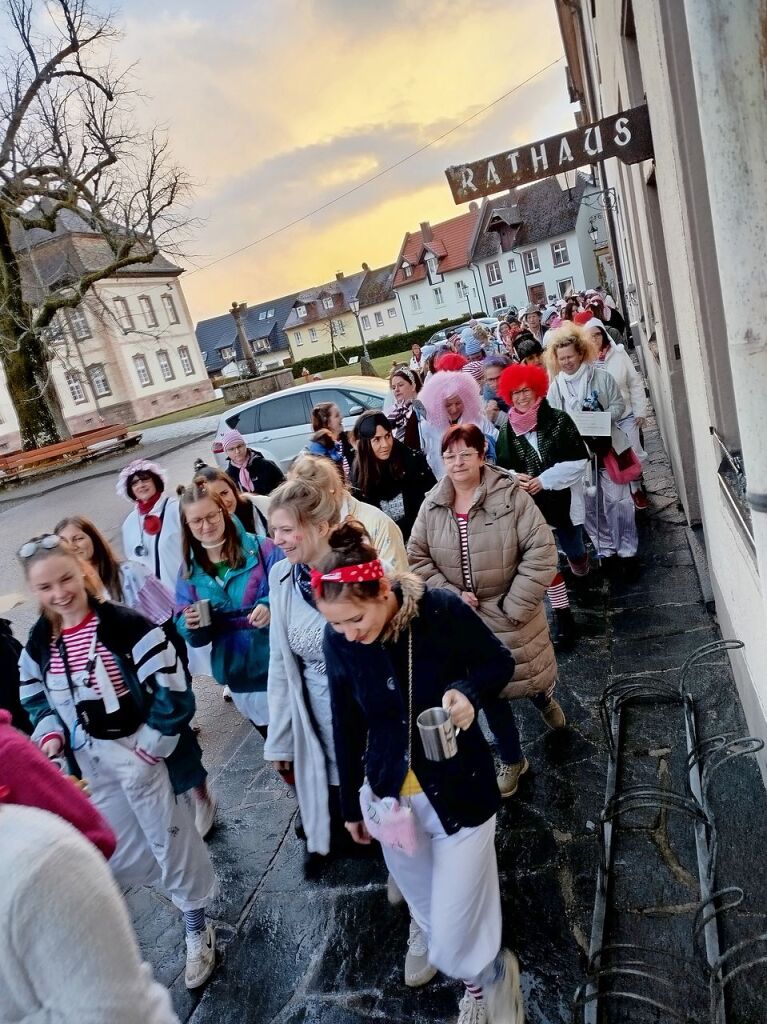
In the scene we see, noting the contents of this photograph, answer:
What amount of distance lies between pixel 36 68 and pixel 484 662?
2968 centimetres

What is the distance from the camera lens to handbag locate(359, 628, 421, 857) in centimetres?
240

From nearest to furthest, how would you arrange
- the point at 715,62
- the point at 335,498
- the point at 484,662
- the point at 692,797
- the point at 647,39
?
the point at 715,62 → the point at 484,662 → the point at 692,797 → the point at 335,498 → the point at 647,39

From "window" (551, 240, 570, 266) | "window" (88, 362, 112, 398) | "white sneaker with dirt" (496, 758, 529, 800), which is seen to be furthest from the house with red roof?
"white sneaker with dirt" (496, 758, 529, 800)

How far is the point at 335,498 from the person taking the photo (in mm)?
3488

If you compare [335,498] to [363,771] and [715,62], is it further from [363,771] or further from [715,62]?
[715,62]

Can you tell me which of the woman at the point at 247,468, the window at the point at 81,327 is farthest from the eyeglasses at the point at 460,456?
the window at the point at 81,327

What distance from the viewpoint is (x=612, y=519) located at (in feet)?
19.8

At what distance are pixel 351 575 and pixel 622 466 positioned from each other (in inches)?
172

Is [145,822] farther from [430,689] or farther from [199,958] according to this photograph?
[430,689]

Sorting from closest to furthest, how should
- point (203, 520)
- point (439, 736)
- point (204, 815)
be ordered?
point (439, 736), point (203, 520), point (204, 815)

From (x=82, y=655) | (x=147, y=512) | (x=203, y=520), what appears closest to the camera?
(x=82, y=655)

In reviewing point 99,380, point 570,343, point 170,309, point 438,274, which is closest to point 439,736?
point 570,343

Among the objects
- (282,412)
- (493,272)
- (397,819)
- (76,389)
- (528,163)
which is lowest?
(397,819)

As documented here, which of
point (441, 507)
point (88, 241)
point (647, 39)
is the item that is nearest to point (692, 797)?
point (441, 507)
